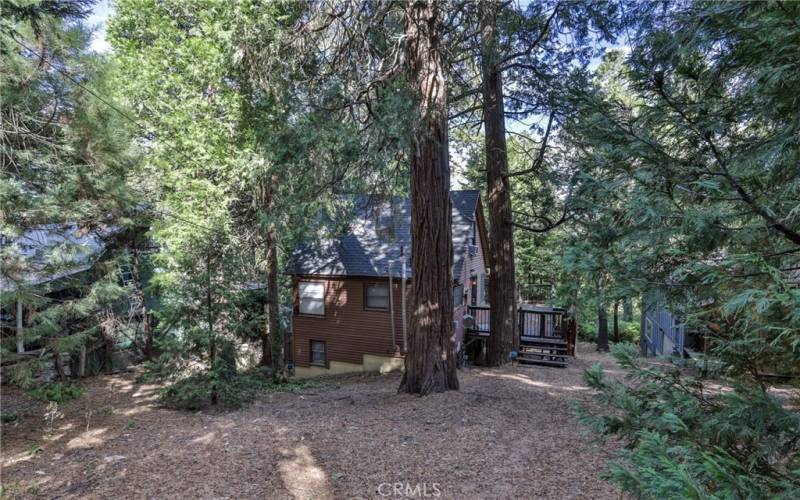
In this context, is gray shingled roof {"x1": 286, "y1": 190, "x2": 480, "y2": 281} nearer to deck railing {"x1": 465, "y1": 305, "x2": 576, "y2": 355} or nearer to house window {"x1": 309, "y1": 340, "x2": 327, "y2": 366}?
deck railing {"x1": 465, "y1": 305, "x2": 576, "y2": 355}

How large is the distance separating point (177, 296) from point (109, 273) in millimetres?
3025

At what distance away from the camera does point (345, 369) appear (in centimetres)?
1385

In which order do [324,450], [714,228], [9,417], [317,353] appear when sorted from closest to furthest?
[714,228], [324,450], [9,417], [317,353]

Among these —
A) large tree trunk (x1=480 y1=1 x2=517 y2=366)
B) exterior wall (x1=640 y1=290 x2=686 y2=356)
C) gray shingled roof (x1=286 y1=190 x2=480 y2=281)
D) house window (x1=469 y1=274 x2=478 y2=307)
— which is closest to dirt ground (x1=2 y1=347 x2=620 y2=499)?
exterior wall (x1=640 y1=290 x2=686 y2=356)

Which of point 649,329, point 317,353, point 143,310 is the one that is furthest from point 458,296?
point 649,329

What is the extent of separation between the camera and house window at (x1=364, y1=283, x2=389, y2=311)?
43.4 ft

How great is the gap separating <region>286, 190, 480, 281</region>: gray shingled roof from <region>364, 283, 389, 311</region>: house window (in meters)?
0.54

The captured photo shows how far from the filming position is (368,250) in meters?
13.8

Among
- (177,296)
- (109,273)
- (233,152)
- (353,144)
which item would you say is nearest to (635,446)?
(353,144)

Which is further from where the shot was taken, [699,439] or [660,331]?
[660,331]

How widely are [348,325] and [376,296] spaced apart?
1.45 meters

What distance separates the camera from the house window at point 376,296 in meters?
13.2

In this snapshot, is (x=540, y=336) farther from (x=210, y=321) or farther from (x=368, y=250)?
(x=210, y=321)

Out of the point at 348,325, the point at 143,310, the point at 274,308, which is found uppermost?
the point at 274,308
